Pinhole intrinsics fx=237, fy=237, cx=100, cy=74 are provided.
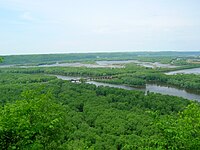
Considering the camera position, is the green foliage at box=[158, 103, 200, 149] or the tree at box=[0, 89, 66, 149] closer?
the tree at box=[0, 89, 66, 149]

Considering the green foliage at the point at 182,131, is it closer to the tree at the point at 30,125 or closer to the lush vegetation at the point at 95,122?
the lush vegetation at the point at 95,122

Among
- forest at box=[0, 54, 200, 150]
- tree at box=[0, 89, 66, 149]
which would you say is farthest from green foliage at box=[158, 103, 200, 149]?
→ tree at box=[0, 89, 66, 149]

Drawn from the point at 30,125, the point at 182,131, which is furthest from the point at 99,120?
the point at 182,131

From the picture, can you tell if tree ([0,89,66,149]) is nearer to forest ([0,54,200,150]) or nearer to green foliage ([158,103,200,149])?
forest ([0,54,200,150])

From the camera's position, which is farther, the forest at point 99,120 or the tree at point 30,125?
the forest at point 99,120

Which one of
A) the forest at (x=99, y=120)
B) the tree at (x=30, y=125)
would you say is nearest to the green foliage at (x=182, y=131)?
the forest at (x=99, y=120)

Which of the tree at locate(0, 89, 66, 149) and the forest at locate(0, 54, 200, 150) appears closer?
the tree at locate(0, 89, 66, 149)
